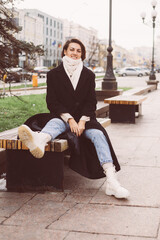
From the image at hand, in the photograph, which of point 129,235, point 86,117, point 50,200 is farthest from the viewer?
point 86,117

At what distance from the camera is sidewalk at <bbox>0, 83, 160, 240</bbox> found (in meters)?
2.99

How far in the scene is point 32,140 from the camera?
12.0ft

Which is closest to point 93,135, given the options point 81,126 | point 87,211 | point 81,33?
point 81,126

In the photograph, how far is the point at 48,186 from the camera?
13.4 ft

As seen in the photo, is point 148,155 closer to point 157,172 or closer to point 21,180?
point 157,172

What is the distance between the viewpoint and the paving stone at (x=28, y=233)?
2918 mm

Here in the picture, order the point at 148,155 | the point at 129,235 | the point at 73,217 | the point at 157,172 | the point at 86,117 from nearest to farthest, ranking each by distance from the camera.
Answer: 1. the point at 129,235
2. the point at 73,217
3. the point at 86,117
4. the point at 157,172
5. the point at 148,155

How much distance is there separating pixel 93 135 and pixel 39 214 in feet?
3.68

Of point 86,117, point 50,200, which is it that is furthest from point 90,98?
point 50,200

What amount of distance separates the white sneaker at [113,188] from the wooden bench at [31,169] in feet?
1.59

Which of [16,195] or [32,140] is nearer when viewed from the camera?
[32,140]

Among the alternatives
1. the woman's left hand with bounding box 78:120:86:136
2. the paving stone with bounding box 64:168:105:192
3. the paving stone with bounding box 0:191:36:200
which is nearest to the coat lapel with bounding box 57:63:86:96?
the woman's left hand with bounding box 78:120:86:136

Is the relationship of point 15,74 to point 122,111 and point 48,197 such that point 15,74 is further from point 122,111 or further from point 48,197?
point 48,197

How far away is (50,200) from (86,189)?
51 centimetres
